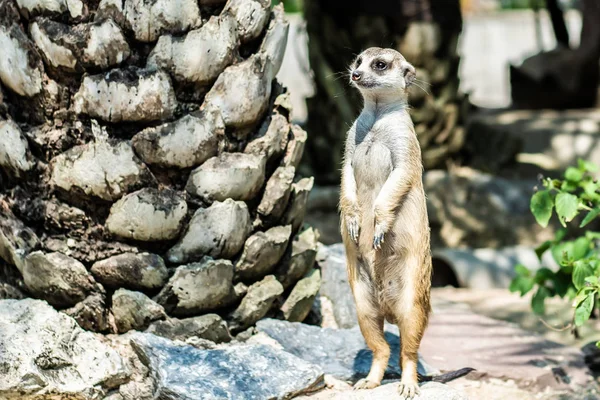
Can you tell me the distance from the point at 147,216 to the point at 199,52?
0.70 meters

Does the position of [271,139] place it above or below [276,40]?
below

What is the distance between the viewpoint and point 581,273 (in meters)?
4.16

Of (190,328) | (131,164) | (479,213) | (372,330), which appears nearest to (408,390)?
(372,330)

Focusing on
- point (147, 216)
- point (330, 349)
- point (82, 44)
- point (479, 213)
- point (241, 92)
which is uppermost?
point (82, 44)

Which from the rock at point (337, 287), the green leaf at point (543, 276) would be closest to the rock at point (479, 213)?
the green leaf at point (543, 276)

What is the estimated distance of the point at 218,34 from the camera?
149 inches

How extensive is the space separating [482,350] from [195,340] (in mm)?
1554

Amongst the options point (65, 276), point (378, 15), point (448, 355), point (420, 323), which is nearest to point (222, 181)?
point (65, 276)

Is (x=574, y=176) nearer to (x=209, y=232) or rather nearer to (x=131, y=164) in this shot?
(x=209, y=232)

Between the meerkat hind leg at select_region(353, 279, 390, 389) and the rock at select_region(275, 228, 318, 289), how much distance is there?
1.51ft

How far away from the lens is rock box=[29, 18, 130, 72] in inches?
142

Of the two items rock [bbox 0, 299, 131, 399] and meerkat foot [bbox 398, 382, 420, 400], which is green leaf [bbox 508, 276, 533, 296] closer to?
meerkat foot [bbox 398, 382, 420, 400]

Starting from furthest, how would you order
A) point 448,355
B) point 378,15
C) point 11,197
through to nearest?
point 378,15 < point 448,355 < point 11,197

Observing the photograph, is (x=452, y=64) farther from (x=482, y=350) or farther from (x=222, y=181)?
(x=222, y=181)
